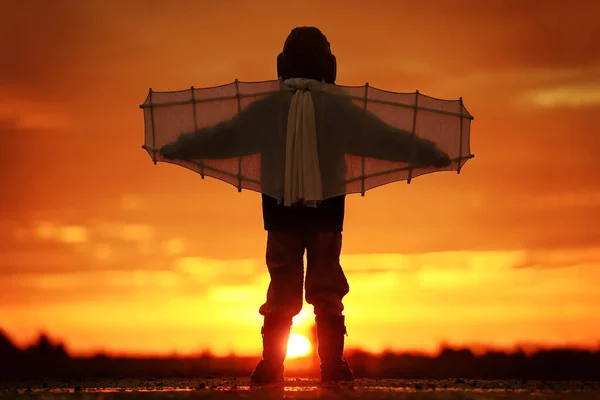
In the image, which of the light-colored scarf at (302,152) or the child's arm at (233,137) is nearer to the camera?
the light-colored scarf at (302,152)

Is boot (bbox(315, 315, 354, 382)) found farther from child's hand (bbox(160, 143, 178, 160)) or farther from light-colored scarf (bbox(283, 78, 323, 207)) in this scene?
child's hand (bbox(160, 143, 178, 160))

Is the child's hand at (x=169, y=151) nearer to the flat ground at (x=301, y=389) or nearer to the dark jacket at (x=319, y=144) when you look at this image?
the dark jacket at (x=319, y=144)

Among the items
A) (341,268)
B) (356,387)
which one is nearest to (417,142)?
(341,268)

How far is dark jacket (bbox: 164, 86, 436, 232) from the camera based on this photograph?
10.5m

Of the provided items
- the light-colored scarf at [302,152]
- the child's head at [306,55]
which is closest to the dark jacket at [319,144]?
the light-colored scarf at [302,152]

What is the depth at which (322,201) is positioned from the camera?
34.7 feet

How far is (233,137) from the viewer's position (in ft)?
35.2

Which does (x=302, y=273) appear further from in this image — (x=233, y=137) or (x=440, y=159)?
(x=440, y=159)

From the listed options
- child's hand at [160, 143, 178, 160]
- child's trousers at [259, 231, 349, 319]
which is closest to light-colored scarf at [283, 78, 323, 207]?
child's trousers at [259, 231, 349, 319]

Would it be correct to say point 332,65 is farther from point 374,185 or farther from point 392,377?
point 392,377

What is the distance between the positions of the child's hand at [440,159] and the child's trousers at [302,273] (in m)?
1.08

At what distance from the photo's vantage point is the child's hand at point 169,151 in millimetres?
10734

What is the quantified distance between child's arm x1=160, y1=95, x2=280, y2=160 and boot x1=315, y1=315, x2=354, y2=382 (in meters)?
1.63

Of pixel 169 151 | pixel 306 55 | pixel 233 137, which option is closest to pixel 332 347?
pixel 233 137
